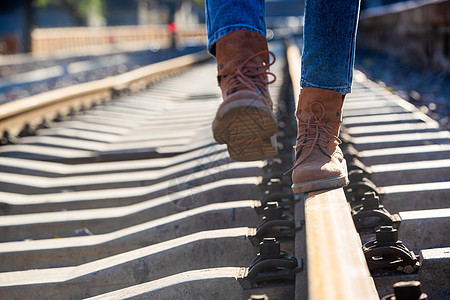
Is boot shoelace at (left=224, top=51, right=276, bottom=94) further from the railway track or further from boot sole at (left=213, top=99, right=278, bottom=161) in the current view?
the railway track

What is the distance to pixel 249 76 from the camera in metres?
2.29

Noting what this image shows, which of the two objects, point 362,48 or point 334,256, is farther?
point 362,48

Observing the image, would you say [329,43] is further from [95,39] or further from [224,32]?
[95,39]

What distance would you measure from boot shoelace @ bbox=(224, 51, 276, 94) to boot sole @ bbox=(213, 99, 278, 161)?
11 cm

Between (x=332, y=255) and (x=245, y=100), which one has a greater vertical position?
(x=245, y=100)

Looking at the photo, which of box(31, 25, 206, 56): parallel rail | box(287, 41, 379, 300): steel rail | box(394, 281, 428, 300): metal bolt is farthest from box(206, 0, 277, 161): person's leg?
box(31, 25, 206, 56): parallel rail

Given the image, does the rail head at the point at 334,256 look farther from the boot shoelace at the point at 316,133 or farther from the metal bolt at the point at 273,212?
the boot shoelace at the point at 316,133

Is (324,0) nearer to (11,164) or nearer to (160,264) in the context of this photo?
(160,264)

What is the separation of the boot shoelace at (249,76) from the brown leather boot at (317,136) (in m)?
0.25

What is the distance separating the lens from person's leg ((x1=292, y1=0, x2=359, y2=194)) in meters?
1.98

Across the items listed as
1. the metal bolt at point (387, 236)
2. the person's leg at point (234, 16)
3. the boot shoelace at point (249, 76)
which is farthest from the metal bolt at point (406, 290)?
the person's leg at point (234, 16)

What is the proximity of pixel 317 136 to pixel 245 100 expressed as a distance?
349 millimetres

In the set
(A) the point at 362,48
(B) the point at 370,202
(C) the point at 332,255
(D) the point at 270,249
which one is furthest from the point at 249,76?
(A) the point at 362,48

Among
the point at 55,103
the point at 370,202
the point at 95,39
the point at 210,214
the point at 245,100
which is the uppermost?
the point at 95,39
